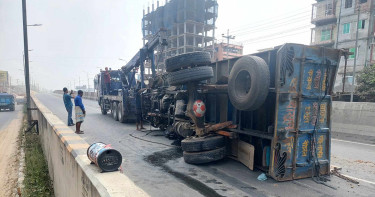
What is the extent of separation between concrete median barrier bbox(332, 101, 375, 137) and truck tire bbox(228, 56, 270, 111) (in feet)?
26.4

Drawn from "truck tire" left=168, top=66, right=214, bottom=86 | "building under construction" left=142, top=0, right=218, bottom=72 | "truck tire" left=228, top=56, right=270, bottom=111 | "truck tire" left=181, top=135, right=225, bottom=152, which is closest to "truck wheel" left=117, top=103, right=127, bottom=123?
"truck tire" left=168, top=66, right=214, bottom=86

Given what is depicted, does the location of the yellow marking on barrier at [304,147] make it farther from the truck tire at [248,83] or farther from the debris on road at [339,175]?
the truck tire at [248,83]

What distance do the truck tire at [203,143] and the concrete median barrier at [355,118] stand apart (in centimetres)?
802

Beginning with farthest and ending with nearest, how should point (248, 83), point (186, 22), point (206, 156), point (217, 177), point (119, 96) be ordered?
point (186, 22), point (119, 96), point (206, 156), point (248, 83), point (217, 177)

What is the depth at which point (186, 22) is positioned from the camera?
56062 millimetres

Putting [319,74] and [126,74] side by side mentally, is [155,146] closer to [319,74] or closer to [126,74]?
[319,74]

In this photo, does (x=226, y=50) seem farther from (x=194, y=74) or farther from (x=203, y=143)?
(x=203, y=143)

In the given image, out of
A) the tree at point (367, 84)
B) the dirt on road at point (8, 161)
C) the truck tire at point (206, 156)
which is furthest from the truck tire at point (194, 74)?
the tree at point (367, 84)

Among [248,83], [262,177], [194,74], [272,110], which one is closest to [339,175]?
[262,177]

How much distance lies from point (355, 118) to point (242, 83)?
27.5 ft

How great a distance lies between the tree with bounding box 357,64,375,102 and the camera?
16.7 m

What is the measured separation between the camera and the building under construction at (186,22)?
2223 inches

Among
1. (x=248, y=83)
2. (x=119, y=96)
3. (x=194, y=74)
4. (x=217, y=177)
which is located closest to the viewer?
(x=217, y=177)

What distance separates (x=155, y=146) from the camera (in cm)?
726
